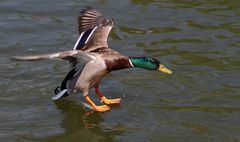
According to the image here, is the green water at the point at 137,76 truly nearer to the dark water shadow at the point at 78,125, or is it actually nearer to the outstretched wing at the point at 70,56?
the dark water shadow at the point at 78,125

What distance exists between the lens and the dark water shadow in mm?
7367

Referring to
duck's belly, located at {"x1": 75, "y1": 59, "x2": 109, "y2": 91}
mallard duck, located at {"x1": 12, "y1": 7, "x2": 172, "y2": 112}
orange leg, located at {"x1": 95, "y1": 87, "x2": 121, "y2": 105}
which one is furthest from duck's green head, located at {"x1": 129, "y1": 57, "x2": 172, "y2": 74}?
orange leg, located at {"x1": 95, "y1": 87, "x2": 121, "y2": 105}

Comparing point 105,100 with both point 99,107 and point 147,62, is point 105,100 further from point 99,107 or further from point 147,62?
point 147,62

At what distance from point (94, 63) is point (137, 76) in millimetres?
1320

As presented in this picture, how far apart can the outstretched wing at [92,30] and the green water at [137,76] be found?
2.34 ft

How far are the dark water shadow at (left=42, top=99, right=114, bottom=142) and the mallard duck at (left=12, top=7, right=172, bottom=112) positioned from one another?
149mm

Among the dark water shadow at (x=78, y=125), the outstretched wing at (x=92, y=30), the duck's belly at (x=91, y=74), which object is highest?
the outstretched wing at (x=92, y=30)

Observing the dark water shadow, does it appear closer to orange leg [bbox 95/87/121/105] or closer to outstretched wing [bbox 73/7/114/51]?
orange leg [bbox 95/87/121/105]

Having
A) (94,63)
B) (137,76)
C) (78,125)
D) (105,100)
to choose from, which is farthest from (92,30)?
(78,125)


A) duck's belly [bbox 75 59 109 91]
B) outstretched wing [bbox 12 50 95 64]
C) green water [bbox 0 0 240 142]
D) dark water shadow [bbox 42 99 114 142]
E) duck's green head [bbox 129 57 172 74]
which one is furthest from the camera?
duck's green head [bbox 129 57 172 74]

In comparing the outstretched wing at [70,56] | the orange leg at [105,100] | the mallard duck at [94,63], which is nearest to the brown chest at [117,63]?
the mallard duck at [94,63]

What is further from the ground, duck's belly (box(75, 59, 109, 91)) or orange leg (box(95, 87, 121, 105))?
duck's belly (box(75, 59, 109, 91))

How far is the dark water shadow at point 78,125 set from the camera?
7.37m

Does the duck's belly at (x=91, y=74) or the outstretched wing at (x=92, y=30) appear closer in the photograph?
the duck's belly at (x=91, y=74)
